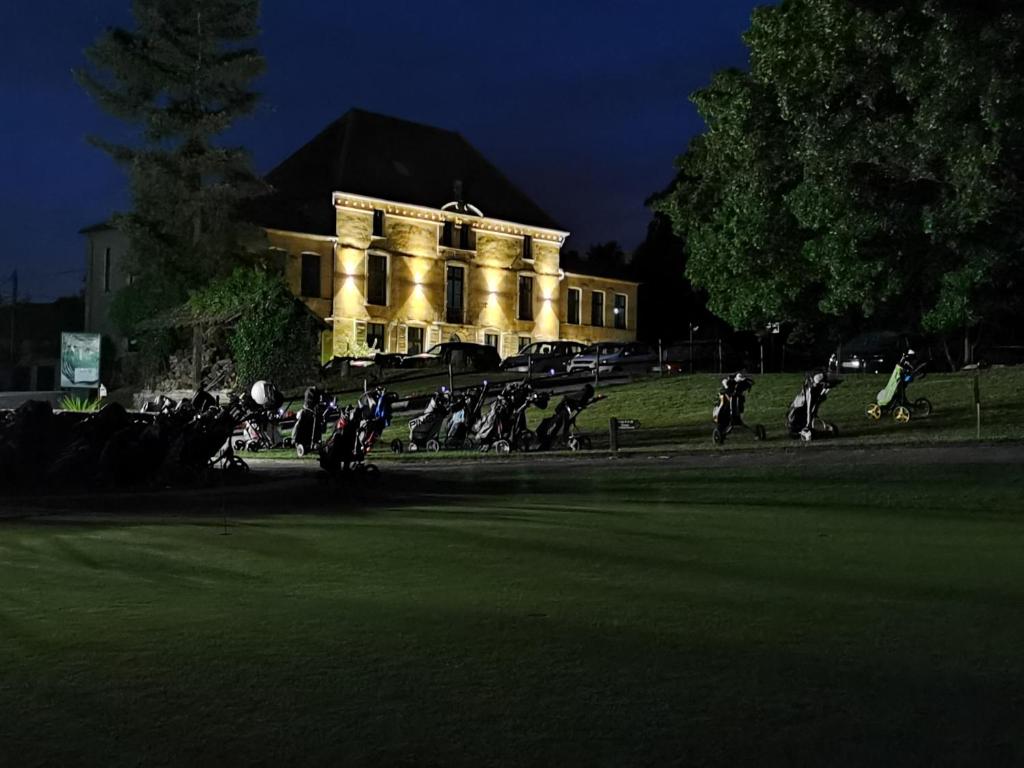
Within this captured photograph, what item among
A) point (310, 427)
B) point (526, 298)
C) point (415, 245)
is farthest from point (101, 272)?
point (310, 427)

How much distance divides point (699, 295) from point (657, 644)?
64469 mm

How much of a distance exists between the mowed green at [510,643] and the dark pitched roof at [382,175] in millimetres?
45117

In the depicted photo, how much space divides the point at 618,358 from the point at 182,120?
770 inches

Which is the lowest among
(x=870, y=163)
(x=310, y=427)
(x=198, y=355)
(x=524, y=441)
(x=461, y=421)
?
(x=524, y=441)

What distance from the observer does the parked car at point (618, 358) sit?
45.7 metres

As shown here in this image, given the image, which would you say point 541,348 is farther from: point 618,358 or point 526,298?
A: point 526,298

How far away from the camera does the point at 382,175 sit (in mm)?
58562

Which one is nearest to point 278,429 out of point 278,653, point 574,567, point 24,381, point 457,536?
point 457,536

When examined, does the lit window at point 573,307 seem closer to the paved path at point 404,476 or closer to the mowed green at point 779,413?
the mowed green at point 779,413

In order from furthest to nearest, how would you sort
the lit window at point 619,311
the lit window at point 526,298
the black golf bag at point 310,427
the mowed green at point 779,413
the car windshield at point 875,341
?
the lit window at point 619,311 < the lit window at point 526,298 < the car windshield at point 875,341 < the black golf bag at point 310,427 < the mowed green at point 779,413

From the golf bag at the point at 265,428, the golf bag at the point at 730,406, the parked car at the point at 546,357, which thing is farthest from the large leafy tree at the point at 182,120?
the golf bag at the point at 730,406

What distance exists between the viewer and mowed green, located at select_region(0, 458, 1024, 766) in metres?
4.39

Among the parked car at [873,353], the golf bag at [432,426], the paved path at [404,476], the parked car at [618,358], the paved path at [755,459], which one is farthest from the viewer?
the parked car at [618,358]

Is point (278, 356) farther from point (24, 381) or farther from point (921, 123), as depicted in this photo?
point (24, 381)
